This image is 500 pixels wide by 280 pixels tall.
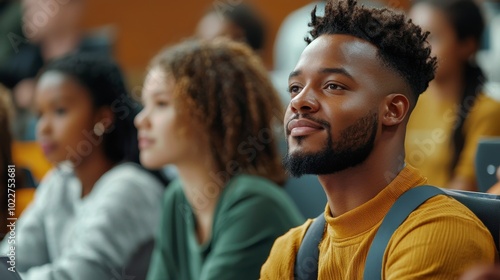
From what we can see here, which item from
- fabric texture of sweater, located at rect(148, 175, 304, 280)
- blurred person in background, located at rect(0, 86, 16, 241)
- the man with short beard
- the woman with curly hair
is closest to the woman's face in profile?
the woman with curly hair

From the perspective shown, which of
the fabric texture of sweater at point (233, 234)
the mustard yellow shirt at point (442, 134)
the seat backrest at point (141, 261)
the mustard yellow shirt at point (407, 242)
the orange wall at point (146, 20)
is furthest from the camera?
the orange wall at point (146, 20)

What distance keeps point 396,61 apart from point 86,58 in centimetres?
126

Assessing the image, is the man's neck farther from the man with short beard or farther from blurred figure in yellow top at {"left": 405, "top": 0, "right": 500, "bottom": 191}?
blurred figure in yellow top at {"left": 405, "top": 0, "right": 500, "bottom": 191}

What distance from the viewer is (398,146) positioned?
1.14m

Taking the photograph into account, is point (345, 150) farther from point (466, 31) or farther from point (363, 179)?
point (466, 31)

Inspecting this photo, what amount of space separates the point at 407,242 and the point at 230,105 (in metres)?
0.87

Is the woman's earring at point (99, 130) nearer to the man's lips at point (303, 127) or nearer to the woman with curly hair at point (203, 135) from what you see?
the woman with curly hair at point (203, 135)

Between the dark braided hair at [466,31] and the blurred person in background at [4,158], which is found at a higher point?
the dark braided hair at [466,31]

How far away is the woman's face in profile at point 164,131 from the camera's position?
184 cm

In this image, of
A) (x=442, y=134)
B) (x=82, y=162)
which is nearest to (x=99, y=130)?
(x=82, y=162)

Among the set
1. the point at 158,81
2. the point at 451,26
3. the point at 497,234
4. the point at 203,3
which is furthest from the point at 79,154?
the point at 203,3

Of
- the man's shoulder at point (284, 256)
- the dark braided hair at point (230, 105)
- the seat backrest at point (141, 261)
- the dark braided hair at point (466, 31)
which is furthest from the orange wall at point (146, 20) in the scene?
the man's shoulder at point (284, 256)

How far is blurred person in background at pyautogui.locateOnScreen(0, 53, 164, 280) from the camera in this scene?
6.72 ft

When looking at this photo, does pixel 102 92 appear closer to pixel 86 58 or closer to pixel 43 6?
pixel 86 58
